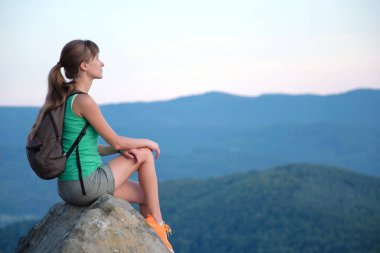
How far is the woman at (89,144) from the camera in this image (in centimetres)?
475

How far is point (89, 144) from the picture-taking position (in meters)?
4.85

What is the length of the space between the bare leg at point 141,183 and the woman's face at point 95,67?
0.74 metres

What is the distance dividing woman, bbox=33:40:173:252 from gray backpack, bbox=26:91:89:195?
0.10 meters

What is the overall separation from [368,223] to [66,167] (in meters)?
80.7

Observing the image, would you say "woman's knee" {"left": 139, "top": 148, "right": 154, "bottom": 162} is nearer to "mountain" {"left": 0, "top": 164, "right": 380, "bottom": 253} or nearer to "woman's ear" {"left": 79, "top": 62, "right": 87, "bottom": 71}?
"woman's ear" {"left": 79, "top": 62, "right": 87, "bottom": 71}

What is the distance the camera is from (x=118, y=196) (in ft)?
17.1

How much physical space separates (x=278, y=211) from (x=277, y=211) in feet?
1.04

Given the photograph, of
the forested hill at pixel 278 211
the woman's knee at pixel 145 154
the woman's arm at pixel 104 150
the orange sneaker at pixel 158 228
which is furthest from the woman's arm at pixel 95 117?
the forested hill at pixel 278 211

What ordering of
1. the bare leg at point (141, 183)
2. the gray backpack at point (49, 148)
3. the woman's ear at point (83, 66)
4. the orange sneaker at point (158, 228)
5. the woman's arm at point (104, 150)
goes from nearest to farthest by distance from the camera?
the gray backpack at point (49, 148), the woman's ear at point (83, 66), the bare leg at point (141, 183), the orange sneaker at point (158, 228), the woman's arm at point (104, 150)

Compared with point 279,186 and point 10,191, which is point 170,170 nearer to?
point 10,191

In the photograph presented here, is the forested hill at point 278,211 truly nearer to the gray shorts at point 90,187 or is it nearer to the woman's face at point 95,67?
the gray shorts at point 90,187

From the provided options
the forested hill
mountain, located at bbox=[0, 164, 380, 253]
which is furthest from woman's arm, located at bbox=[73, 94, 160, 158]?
mountain, located at bbox=[0, 164, 380, 253]

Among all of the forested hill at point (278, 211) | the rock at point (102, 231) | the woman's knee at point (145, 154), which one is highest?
the woman's knee at point (145, 154)

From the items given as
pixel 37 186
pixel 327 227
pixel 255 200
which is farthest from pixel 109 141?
pixel 37 186
